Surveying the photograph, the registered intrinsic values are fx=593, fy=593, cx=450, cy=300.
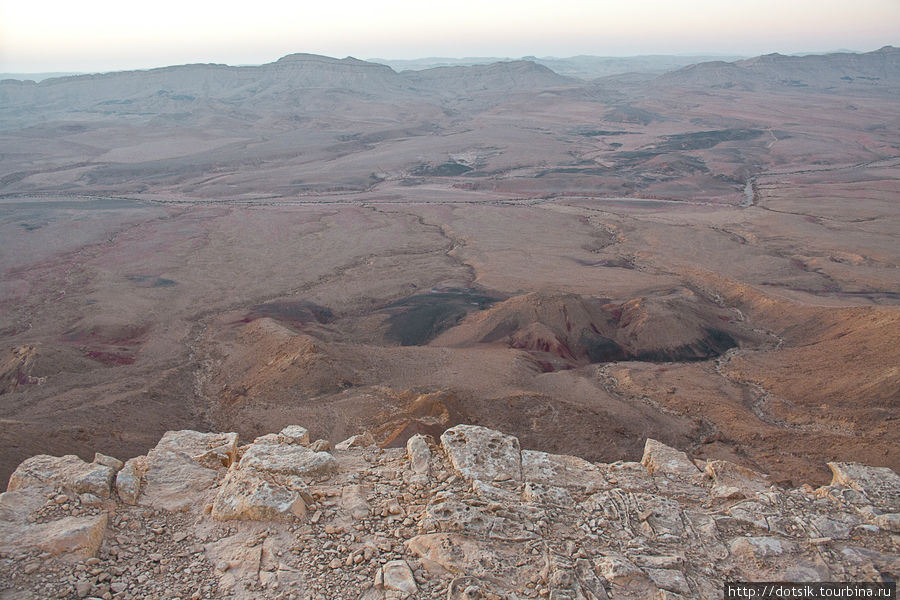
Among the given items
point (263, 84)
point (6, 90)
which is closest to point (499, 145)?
point (263, 84)

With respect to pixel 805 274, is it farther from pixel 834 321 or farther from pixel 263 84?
pixel 263 84

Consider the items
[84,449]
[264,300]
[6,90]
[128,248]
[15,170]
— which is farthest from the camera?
[6,90]

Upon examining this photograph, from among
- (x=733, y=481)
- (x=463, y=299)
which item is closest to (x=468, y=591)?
(x=733, y=481)

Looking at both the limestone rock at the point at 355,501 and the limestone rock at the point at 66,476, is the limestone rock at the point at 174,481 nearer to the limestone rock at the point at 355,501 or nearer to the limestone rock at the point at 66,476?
the limestone rock at the point at 66,476

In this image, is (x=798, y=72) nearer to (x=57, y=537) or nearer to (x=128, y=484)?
(x=128, y=484)

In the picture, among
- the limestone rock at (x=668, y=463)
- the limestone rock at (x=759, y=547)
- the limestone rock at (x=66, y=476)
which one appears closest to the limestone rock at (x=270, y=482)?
the limestone rock at (x=66, y=476)

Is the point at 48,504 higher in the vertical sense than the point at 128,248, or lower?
higher
